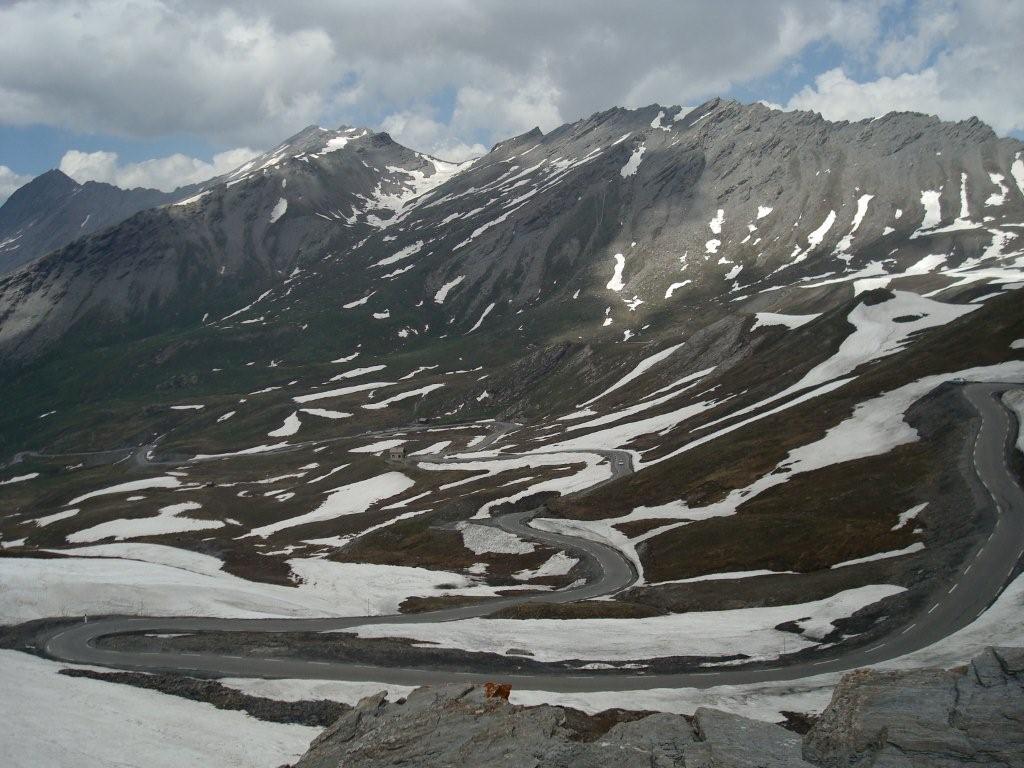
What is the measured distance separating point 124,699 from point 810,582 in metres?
40.2

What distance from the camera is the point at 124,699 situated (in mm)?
33219

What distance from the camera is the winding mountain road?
3669cm

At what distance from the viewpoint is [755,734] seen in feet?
64.0

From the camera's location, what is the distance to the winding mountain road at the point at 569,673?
36688 millimetres

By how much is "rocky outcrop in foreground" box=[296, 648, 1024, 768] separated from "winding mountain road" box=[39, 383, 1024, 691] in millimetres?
13288

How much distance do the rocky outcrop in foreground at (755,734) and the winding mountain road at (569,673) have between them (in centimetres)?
1329

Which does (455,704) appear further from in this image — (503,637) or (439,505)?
(439,505)

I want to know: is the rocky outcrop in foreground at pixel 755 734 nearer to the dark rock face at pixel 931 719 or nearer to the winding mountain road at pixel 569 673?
the dark rock face at pixel 931 719

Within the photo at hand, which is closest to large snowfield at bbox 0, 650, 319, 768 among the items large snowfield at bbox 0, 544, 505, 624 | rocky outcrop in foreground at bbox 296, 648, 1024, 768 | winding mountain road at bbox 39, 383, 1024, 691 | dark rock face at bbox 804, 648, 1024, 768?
winding mountain road at bbox 39, 383, 1024, 691

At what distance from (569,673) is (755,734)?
767 inches

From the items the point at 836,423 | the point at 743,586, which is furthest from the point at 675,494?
the point at 743,586

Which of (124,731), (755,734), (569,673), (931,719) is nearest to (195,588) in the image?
(124,731)

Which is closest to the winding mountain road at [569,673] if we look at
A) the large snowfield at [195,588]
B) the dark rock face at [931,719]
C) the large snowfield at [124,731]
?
the large snowfield at [195,588]

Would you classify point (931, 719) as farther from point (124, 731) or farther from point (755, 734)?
point (124, 731)
